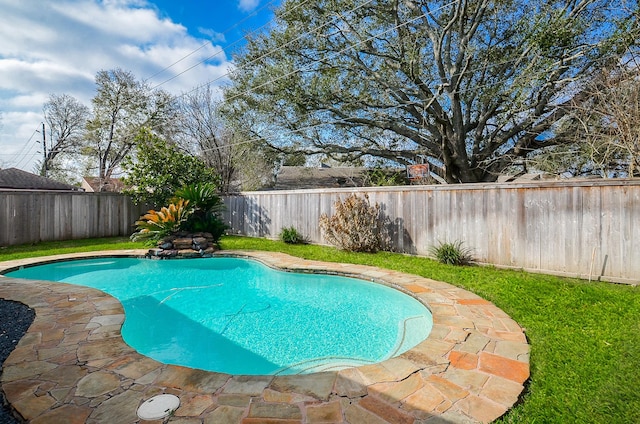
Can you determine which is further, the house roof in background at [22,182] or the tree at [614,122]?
the house roof in background at [22,182]

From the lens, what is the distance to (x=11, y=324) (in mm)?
3385

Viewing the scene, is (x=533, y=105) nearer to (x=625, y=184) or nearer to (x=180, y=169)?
(x=625, y=184)

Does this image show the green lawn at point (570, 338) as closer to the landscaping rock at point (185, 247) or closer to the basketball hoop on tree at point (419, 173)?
the landscaping rock at point (185, 247)

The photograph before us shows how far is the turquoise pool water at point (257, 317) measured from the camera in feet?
10.5

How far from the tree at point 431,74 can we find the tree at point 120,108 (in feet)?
34.9

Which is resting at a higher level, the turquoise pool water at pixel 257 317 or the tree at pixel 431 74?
the tree at pixel 431 74

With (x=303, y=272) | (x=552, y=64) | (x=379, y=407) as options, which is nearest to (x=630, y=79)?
(x=552, y=64)

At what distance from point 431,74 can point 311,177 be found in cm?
1212

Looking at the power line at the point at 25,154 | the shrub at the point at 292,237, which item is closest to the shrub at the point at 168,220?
the shrub at the point at 292,237

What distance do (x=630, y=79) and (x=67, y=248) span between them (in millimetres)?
14304

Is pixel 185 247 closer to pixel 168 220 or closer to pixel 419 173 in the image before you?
pixel 168 220

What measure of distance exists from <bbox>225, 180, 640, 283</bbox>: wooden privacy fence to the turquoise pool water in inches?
94.7

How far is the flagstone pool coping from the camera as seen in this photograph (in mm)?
1888

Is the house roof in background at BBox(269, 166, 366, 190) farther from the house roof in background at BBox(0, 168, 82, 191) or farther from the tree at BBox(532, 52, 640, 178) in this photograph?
the tree at BBox(532, 52, 640, 178)
